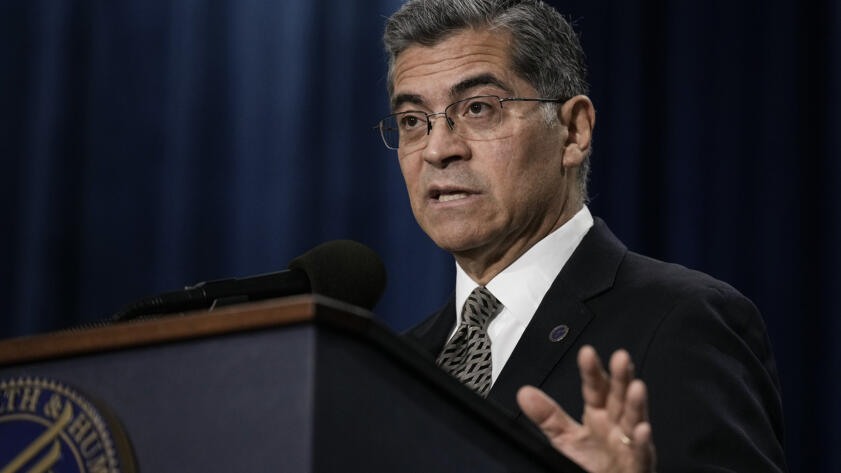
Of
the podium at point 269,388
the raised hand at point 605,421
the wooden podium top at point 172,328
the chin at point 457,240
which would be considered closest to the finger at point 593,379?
the raised hand at point 605,421

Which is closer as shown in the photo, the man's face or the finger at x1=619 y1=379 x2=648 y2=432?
the finger at x1=619 y1=379 x2=648 y2=432

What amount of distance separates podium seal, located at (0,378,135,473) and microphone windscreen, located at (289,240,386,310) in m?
0.50

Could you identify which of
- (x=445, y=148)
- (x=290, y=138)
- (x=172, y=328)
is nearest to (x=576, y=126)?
(x=445, y=148)

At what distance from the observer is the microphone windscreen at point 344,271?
1323mm

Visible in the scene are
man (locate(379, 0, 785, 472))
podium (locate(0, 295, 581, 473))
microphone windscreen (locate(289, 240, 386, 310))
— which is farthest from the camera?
man (locate(379, 0, 785, 472))

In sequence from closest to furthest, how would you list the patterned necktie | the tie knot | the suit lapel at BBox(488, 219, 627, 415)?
the suit lapel at BBox(488, 219, 627, 415) → the patterned necktie → the tie knot

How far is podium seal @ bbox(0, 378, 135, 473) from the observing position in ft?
2.56

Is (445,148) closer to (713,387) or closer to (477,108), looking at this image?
(477,108)

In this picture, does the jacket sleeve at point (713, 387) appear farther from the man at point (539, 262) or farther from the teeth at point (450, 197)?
the teeth at point (450, 197)

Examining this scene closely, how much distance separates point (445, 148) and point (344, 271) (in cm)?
57

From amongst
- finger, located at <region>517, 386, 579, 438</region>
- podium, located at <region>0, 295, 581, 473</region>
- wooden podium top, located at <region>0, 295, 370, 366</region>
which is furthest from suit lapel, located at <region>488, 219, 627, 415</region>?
wooden podium top, located at <region>0, 295, 370, 366</region>

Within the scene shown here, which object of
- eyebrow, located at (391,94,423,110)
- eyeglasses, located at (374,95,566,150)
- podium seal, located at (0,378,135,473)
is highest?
eyebrow, located at (391,94,423,110)

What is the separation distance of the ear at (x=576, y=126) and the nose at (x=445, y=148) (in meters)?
0.25

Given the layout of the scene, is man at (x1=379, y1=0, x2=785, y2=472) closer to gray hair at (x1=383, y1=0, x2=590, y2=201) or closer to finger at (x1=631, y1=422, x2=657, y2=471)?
gray hair at (x1=383, y1=0, x2=590, y2=201)
